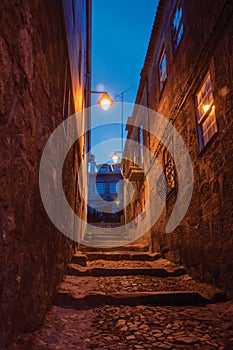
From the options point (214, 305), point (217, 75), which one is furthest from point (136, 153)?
point (214, 305)

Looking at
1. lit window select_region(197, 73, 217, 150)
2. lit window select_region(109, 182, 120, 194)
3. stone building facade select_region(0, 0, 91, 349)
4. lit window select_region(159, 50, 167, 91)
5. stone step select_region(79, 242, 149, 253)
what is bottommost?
stone step select_region(79, 242, 149, 253)

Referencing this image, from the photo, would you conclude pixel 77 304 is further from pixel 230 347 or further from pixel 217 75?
pixel 217 75

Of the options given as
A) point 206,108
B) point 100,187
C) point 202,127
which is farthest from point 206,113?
point 100,187

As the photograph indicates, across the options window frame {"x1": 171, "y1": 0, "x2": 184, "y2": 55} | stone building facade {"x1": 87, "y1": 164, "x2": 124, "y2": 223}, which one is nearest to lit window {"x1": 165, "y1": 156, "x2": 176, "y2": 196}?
window frame {"x1": 171, "y1": 0, "x2": 184, "y2": 55}

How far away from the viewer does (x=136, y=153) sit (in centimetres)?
1176

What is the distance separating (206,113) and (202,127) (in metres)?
0.34

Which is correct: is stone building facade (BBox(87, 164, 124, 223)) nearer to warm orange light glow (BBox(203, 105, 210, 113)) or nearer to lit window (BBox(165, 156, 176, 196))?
lit window (BBox(165, 156, 176, 196))

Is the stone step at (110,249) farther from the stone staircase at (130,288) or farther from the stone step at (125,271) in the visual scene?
the stone step at (125,271)

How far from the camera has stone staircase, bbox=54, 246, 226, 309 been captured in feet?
11.2

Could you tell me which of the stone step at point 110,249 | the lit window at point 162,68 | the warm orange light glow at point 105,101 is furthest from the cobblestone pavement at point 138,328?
the lit window at point 162,68

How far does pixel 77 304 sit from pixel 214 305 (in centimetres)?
176

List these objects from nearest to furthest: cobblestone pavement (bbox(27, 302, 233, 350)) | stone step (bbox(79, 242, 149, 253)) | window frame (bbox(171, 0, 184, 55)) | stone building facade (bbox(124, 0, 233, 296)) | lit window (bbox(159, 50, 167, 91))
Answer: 1. cobblestone pavement (bbox(27, 302, 233, 350))
2. stone building facade (bbox(124, 0, 233, 296))
3. window frame (bbox(171, 0, 184, 55))
4. lit window (bbox(159, 50, 167, 91))
5. stone step (bbox(79, 242, 149, 253))

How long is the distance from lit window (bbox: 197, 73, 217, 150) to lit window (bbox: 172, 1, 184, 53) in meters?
2.13

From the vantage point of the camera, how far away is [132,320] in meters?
2.89
